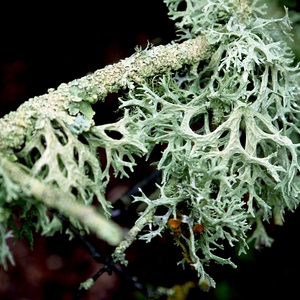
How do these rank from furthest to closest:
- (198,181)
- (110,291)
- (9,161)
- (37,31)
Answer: (110,291)
(37,31)
(198,181)
(9,161)

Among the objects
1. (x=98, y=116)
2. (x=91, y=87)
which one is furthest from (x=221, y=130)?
(x=98, y=116)

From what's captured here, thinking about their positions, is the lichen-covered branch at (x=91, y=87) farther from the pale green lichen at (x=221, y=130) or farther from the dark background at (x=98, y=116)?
the dark background at (x=98, y=116)

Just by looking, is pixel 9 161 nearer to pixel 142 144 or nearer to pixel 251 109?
pixel 142 144

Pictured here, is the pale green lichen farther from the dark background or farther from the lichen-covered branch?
the dark background

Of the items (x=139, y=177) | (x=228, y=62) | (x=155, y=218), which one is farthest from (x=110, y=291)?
(x=228, y=62)

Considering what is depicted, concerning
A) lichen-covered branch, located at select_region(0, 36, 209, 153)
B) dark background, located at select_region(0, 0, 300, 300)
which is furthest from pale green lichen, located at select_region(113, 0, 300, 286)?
dark background, located at select_region(0, 0, 300, 300)

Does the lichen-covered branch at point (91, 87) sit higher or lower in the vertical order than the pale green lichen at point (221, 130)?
higher

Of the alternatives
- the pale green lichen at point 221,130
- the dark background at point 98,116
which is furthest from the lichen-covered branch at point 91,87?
the dark background at point 98,116

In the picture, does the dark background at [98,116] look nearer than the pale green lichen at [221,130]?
No
